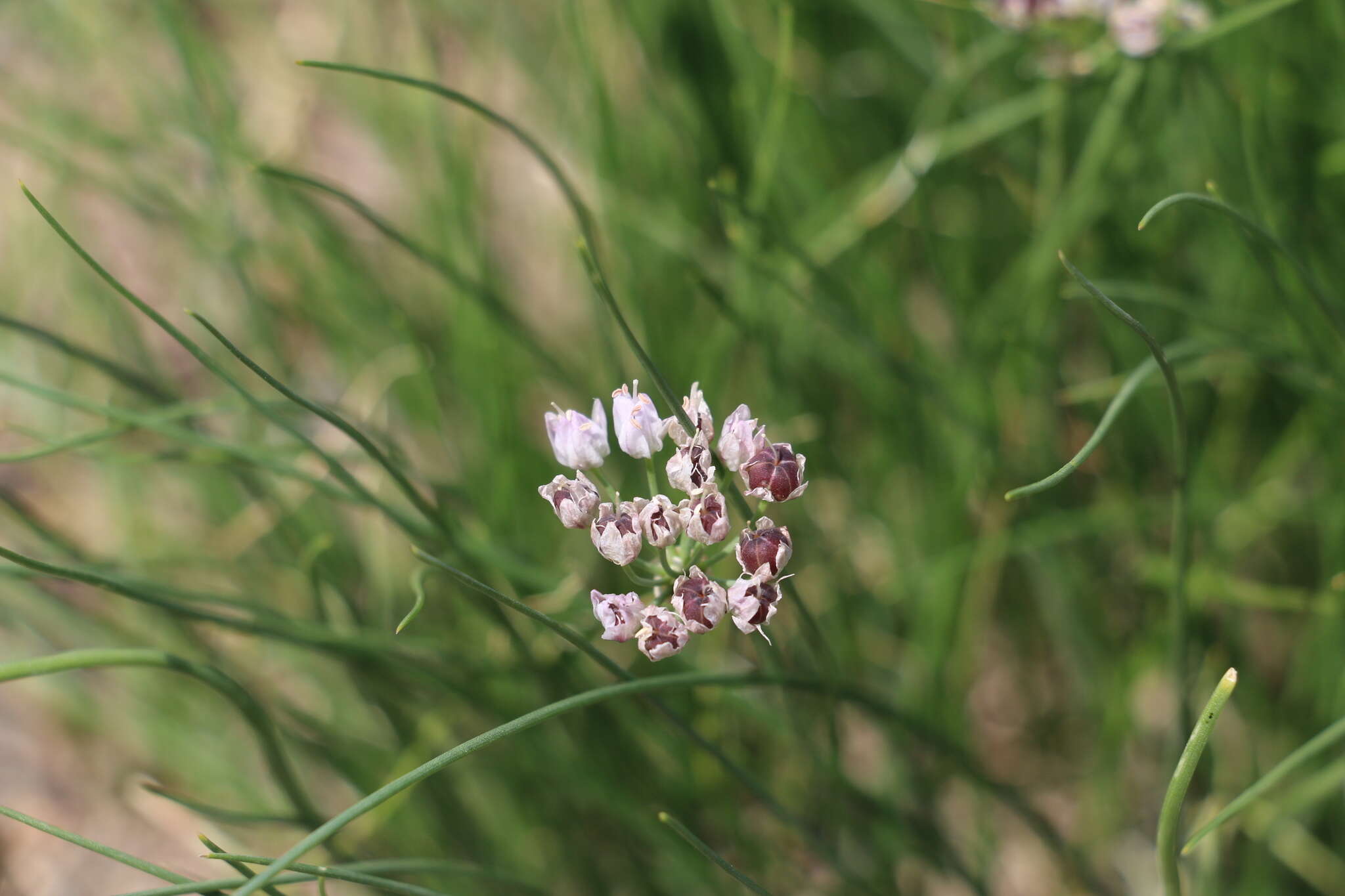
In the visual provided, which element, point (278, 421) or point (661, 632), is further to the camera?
point (278, 421)

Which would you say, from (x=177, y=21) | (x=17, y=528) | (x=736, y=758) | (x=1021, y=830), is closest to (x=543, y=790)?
(x=736, y=758)

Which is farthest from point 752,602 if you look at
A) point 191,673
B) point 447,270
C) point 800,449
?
point 800,449

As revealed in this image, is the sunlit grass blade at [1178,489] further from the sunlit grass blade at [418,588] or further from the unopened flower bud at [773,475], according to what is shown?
the sunlit grass blade at [418,588]

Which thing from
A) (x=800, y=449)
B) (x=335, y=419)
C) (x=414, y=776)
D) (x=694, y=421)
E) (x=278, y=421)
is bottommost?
(x=414, y=776)

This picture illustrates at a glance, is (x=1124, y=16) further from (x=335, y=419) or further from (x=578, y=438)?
(x=335, y=419)

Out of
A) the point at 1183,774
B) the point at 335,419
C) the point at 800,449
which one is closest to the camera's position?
the point at 1183,774

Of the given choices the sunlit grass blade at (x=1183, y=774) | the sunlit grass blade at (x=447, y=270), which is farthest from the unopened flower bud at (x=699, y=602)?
the sunlit grass blade at (x=447, y=270)

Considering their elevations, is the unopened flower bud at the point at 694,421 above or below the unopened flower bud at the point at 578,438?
below
